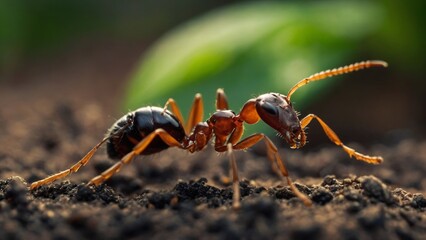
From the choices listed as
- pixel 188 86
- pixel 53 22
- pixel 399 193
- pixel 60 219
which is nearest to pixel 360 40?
pixel 188 86

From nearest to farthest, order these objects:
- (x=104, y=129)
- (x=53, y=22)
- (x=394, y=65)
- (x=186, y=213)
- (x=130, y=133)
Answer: (x=186, y=213), (x=130, y=133), (x=104, y=129), (x=394, y=65), (x=53, y=22)

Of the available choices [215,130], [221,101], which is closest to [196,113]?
[221,101]

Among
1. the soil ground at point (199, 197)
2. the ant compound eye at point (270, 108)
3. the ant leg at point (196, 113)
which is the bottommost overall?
the soil ground at point (199, 197)

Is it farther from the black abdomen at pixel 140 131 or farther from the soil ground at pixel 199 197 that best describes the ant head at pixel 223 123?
the soil ground at pixel 199 197

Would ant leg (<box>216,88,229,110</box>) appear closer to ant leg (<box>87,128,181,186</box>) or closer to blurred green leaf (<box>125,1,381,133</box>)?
ant leg (<box>87,128,181,186</box>)

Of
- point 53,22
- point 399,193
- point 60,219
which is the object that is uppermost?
point 53,22

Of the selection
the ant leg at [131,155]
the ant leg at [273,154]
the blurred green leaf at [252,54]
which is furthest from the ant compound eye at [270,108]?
the blurred green leaf at [252,54]

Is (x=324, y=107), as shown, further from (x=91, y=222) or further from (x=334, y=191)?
→ (x=91, y=222)

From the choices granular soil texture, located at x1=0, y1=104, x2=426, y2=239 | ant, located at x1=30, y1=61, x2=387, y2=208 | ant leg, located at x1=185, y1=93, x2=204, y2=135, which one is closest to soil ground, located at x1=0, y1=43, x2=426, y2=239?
granular soil texture, located at x1=0, y1=104, x2=426, y2=239
